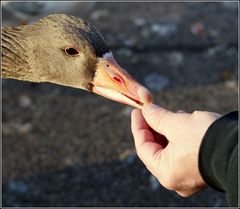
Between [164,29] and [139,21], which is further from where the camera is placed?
[139,21]

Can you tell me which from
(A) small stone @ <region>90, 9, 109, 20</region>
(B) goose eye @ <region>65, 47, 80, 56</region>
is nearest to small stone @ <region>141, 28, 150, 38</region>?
(A) small stone @ <region>90, 9, 109, 20</region>

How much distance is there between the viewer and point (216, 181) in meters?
1.81

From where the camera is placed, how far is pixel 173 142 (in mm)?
1967

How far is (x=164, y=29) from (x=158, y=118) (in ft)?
12.7

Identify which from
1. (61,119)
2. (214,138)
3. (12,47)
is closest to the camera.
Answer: (214,138)

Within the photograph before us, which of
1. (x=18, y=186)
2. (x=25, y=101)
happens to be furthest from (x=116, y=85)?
(x=25, y=101)

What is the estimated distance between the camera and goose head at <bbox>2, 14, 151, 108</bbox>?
2.49 m

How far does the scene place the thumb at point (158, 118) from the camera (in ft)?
6.61

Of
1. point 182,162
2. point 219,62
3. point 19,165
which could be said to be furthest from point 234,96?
point 182,162

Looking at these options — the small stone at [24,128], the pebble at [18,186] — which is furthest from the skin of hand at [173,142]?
the small stone at [24,128]

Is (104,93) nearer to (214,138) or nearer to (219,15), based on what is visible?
(214,138)

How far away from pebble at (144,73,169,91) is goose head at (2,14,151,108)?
2.24m

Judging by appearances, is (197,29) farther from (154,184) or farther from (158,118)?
(158,118)

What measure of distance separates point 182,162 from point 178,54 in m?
3.58
